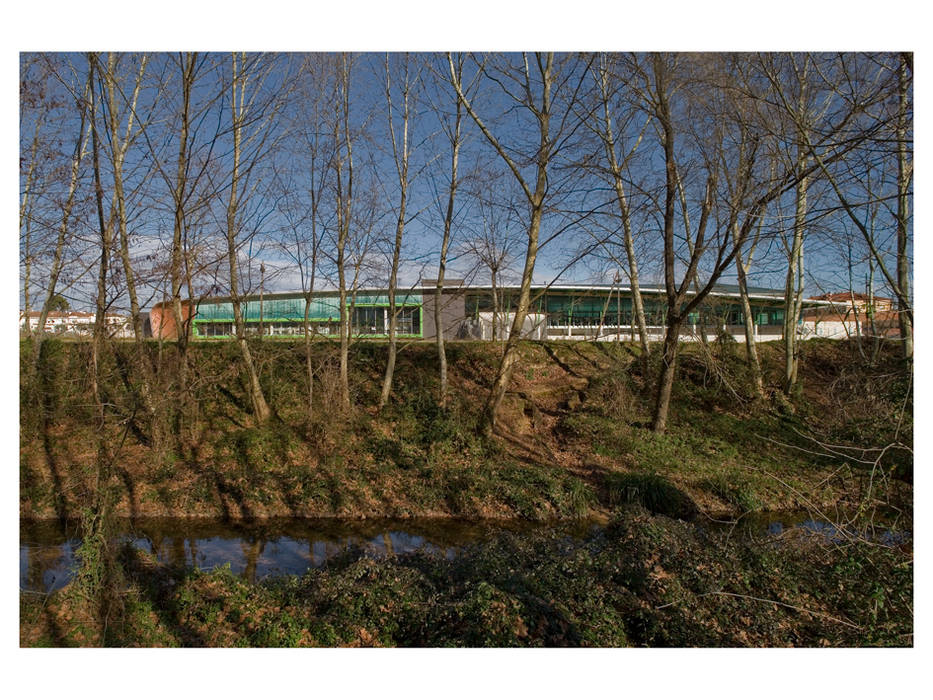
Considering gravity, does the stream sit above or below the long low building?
below

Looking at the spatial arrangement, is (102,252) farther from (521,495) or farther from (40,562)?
(521,495)

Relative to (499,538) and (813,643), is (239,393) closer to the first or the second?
(499,538)

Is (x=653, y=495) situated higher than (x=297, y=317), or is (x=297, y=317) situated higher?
(x=297, y=317)

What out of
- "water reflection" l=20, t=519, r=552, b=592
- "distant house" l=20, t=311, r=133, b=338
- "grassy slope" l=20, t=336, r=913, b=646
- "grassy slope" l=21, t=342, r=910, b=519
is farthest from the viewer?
"grassy slope" l=21, t=342, r=910, b=519

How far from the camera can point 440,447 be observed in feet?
37.2

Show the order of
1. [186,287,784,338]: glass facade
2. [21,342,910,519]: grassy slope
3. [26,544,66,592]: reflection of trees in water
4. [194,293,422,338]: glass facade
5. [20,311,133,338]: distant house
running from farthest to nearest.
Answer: [194,293,422,338]: glass facade → [186,287,784,338]: glass facade → [21,342,910,519]: grassy slope → [20,311,133,338]: distant house → [26,544,66,592]: reflection of trees in water

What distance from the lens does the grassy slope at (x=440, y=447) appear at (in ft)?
31.2

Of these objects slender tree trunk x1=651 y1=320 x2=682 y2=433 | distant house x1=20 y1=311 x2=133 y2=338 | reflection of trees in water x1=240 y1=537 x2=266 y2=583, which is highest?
distant house x1=20 y1=311 x2=133 y2=338

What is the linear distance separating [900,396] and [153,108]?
9.58 meters

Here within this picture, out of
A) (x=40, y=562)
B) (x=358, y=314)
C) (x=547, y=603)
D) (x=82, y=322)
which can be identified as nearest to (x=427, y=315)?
(x=358, y=314)

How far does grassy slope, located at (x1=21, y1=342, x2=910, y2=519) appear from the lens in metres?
9.50

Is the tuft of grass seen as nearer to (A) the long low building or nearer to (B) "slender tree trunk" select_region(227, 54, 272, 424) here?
(A) the long low building

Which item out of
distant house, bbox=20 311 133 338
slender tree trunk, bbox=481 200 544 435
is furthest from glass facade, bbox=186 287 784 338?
distant house, bbox=20 311 133 338

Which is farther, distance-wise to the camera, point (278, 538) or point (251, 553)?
point (278, 538)
